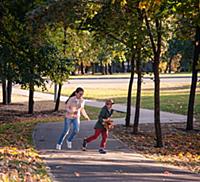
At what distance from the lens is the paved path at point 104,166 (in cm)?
834

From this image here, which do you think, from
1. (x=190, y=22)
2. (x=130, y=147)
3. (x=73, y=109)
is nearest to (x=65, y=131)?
(x=73, y=109)

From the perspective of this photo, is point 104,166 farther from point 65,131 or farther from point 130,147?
point 130,147

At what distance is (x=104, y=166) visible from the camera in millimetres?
9422

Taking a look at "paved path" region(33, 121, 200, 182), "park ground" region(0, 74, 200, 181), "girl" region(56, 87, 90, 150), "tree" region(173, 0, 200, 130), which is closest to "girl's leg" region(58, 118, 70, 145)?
"girl" region(56, 87, 90, 150)

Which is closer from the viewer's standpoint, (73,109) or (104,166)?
(104,166)

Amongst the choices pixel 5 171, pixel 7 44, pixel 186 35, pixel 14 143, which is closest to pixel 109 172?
pixel 5 171

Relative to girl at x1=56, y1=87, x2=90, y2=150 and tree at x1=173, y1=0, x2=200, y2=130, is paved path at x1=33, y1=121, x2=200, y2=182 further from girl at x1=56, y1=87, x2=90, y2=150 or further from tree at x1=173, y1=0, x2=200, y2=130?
tree at x1=173, y1=0, x2=200, y2=130

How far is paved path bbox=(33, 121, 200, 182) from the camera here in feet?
27.3

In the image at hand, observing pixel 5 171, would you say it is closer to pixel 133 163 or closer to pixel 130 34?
pixel 133 163

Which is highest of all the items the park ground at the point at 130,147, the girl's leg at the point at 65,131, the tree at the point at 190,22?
the tree at the point at 190,22

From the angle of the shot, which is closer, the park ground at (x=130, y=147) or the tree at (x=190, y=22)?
the park ground at (x=130, y=147)

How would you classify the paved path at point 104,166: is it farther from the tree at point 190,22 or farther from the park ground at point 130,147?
the tree at point 190,22

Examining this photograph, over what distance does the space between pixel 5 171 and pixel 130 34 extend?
22.1 feet

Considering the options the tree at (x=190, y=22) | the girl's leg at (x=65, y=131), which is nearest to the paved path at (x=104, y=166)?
the girl's leg at (x=65, y=131)
